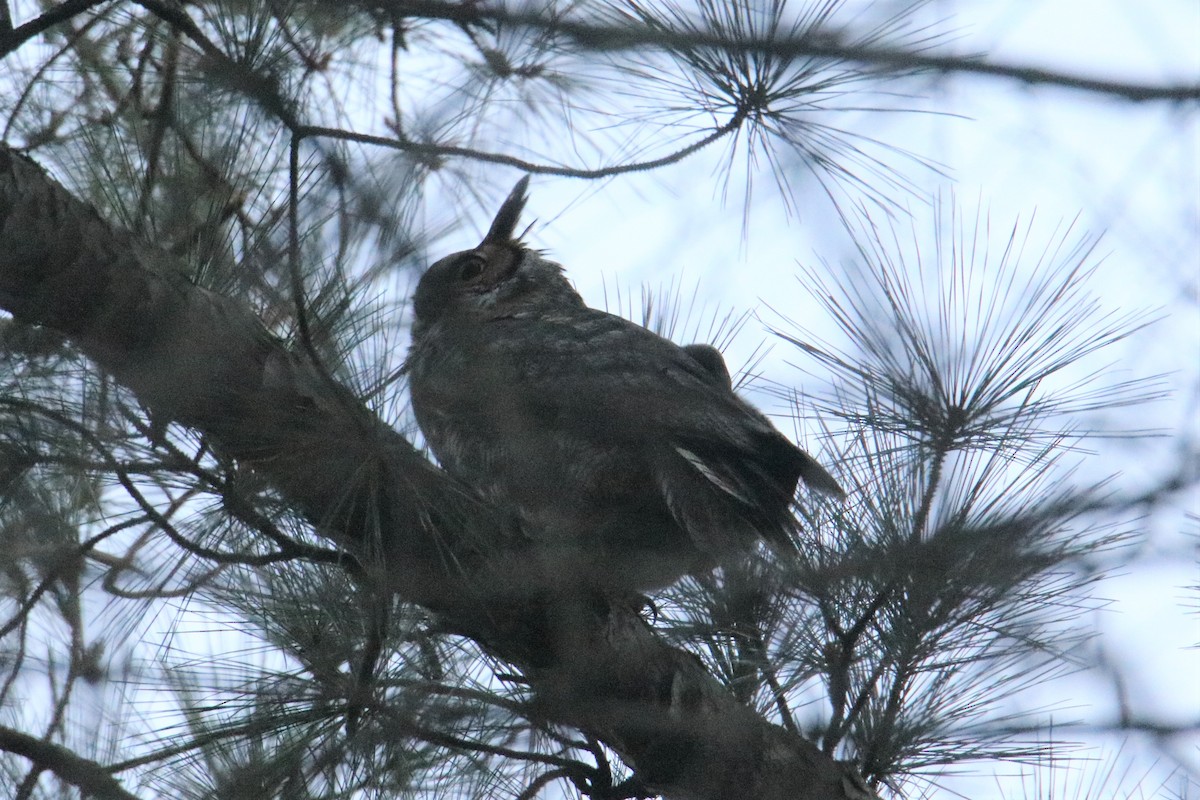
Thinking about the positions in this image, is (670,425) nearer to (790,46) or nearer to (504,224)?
(790,46)

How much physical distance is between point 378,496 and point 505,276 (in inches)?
74.5

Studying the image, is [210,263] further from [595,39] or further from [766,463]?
[766,463]

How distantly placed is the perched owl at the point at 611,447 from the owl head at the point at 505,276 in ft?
1.29

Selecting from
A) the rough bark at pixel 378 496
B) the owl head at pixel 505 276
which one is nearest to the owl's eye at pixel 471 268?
the owl head at pixel 505 276

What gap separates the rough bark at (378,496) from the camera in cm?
158

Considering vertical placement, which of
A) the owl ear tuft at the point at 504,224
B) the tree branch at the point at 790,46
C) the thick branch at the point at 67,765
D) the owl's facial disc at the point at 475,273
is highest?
the owl ear tuft at the point at 504,224

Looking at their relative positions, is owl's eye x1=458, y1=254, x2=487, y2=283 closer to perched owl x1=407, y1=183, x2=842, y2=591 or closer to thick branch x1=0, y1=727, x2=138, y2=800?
perched owl x1=407, y1=183, x2=842, y2=591

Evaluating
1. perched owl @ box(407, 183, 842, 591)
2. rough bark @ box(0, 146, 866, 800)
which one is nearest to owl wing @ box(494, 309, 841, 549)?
perched owl @ box(407, 183, 842, 591)

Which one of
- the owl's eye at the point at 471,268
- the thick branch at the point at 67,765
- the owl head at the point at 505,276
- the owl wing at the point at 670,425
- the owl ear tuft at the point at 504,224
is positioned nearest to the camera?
the thick branch at the point at 67,765

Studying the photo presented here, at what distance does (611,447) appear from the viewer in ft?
7.93

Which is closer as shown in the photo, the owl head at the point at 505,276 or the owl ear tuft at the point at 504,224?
the owl head at the point at 505,276

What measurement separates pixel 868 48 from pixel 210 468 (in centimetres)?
106

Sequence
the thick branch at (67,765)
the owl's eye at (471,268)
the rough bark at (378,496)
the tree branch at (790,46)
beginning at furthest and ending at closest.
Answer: the owl's eye at (471,268), the thick branch at (67,765), the rough bark at (378,496), the tree branch at (790,46)

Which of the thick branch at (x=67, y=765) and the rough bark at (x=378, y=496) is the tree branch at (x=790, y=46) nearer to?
the rough bark at (x=378, y=496)
